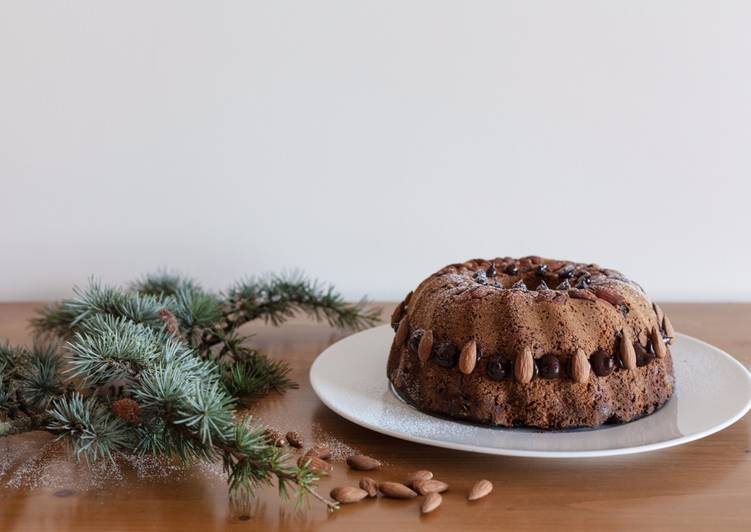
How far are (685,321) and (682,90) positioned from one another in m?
0.40

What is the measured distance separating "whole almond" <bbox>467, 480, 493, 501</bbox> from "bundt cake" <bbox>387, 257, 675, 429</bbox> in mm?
122

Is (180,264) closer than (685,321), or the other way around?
(685,321)

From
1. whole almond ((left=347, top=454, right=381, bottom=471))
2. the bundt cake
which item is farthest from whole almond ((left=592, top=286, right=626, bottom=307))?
whole almond ((left=347, top=454, right=381, bottom=471))

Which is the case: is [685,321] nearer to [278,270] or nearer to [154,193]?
[278,270]

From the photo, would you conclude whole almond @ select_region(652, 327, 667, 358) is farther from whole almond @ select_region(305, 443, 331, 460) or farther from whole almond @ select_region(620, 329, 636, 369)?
whole almond @ select_region(305, 443, 331, 460)

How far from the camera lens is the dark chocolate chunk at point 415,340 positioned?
1052 millimetres

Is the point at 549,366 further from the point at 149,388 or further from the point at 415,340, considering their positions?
the point at 149,388

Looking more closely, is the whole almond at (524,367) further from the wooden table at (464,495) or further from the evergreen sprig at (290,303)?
the evergreen sprig at (290,303)

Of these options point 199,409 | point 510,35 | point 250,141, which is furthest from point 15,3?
point 199,409

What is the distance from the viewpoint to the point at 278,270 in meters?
1.65

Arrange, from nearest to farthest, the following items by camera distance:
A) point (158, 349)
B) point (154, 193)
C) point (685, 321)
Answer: point (158, 349) → point (685, 321) → point (154, 193)

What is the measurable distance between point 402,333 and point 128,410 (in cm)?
35

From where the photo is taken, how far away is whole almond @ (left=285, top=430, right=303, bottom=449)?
973 millimetres

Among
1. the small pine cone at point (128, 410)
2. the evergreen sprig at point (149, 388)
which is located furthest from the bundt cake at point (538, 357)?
the small pine cone at point (128, 410)
